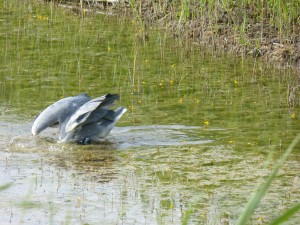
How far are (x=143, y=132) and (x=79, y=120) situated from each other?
71cm

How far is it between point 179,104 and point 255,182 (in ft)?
8.42

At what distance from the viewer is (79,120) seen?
259 inches

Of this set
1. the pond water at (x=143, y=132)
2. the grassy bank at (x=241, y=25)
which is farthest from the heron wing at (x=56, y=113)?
the grassy bank at (x=241, y=25)

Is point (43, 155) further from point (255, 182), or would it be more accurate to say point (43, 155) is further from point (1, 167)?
point (255, 182)

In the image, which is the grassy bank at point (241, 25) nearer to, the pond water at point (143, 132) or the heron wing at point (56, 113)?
the pond water at point (143, 132)

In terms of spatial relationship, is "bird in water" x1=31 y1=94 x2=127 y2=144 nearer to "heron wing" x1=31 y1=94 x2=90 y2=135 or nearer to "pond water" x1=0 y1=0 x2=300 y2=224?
"heron wing" x1=31 y1=94 x2=90 y2=135

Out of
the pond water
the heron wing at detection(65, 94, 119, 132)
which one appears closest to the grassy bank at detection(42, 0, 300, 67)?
the pond water

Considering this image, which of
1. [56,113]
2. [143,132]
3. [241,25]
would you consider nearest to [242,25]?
[241,25]

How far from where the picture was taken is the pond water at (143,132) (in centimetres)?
502

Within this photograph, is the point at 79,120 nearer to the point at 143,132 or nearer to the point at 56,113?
the point at 56,113

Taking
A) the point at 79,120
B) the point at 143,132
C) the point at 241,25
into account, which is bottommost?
the point at 143,132

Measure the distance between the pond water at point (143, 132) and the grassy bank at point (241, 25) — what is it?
0.87ft

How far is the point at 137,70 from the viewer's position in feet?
30.9

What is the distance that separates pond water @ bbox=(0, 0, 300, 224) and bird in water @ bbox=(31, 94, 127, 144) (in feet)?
0.42
